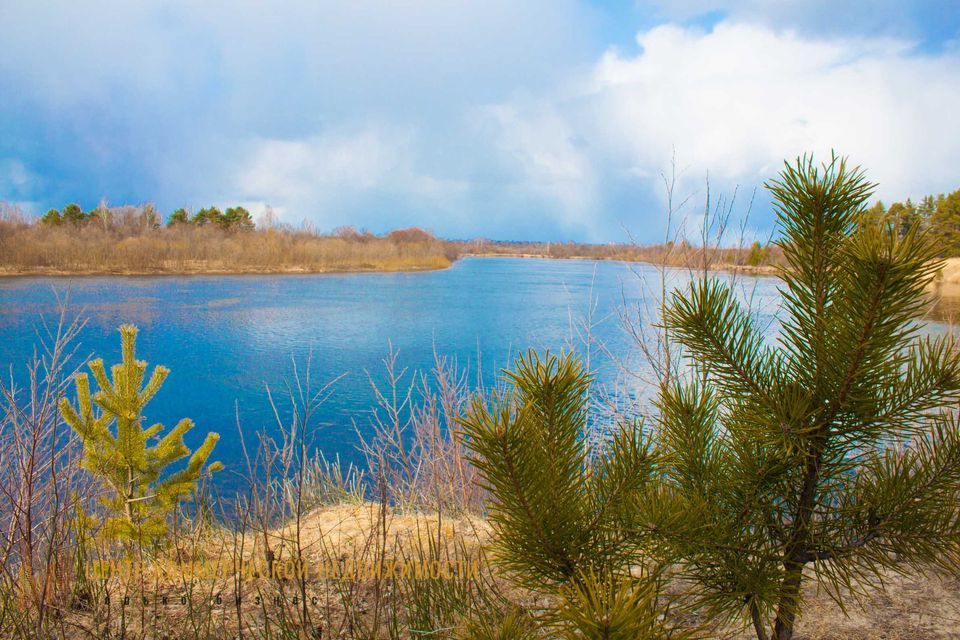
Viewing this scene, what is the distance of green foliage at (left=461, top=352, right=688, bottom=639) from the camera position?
0.77 m

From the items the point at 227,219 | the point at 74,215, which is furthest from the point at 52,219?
the point at 227,219

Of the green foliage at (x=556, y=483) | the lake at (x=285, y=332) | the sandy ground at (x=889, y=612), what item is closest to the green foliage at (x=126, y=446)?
the sandy ground at (x=889, y=612)

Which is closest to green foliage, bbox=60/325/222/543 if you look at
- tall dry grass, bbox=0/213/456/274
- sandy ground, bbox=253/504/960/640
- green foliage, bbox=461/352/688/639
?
sandy ground, bbox=253/504/960/640

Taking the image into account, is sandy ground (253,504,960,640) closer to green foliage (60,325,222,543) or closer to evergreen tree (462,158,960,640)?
evergreen tree (462,158,960,640)

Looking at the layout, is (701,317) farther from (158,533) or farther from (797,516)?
(158,533)

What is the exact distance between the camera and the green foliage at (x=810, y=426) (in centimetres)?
78

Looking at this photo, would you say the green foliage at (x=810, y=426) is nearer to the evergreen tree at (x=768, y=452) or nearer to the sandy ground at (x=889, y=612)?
the evergreen tree at (x=768, y=452)

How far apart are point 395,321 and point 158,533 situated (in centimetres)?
1628

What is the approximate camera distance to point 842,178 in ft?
2.64

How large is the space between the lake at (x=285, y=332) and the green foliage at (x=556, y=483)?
79.7 inches

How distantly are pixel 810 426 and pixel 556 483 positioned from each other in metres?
0.36

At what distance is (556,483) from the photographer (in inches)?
32.3

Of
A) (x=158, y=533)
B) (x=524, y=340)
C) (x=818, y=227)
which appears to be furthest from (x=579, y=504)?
(x=524, y=340)

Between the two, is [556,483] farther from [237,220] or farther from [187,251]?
[237,220]
